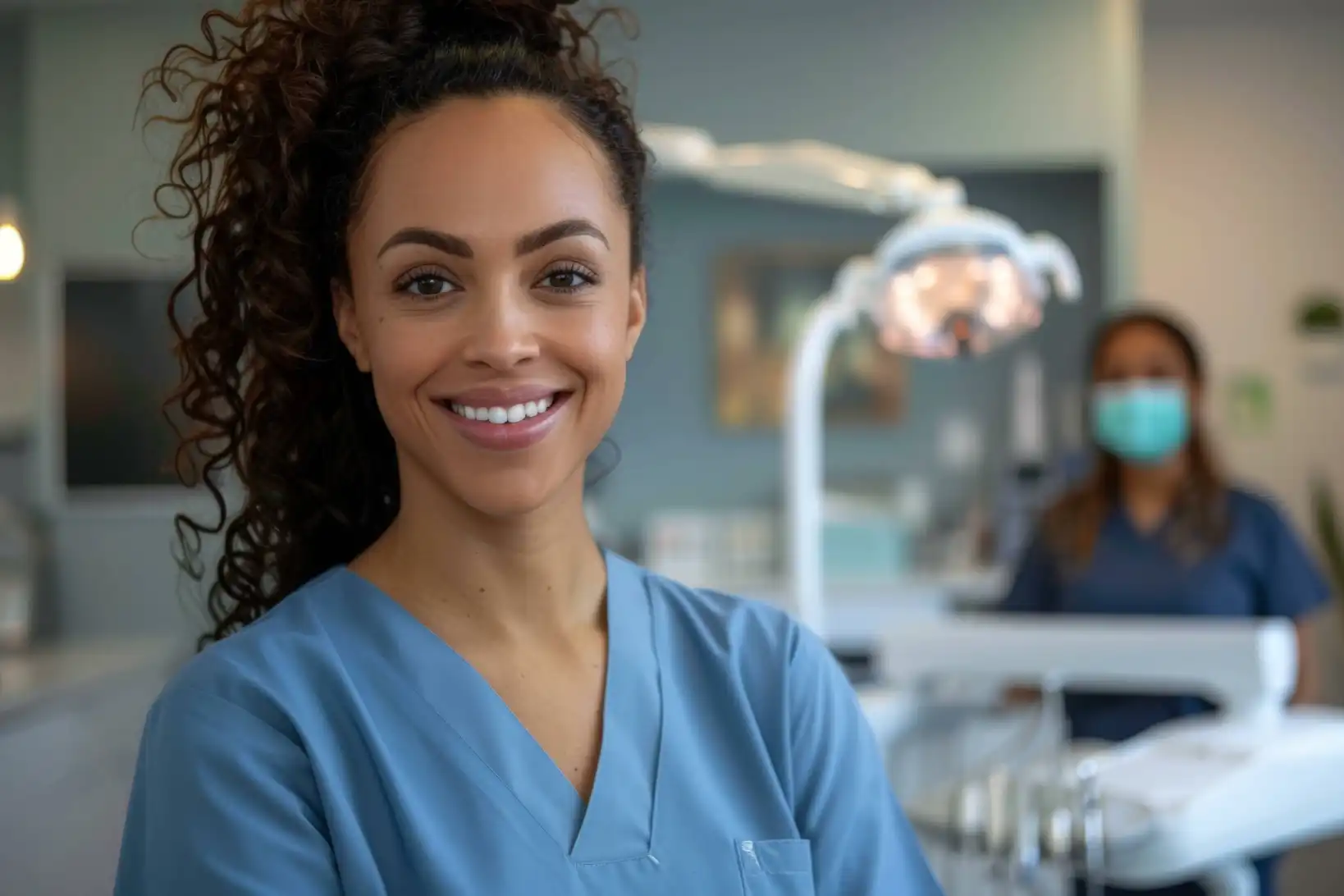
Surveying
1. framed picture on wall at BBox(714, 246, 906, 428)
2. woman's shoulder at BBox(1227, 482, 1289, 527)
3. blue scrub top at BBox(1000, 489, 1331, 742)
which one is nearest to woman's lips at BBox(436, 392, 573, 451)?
blue scrub top at BBox(1000, 489, 1331, 742)

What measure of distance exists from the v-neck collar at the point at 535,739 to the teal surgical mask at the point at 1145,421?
1446mm

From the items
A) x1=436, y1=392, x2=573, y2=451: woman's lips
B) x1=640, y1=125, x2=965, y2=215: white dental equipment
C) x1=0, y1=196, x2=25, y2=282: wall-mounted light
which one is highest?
x1=640, y1=125, x2=965, y2=215: white dental equipment

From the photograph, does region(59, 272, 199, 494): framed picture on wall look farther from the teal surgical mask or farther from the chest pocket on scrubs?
the chest pocket on scrubs

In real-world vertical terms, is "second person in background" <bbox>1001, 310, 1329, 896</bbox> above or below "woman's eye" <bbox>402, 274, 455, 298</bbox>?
below

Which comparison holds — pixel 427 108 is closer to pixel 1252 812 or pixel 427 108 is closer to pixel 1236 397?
pixel 1252 812

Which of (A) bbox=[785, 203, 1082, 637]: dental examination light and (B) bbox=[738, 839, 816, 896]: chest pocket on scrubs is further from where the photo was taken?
(A) bbox=[785, 203, 1082, 637]: dental examination light

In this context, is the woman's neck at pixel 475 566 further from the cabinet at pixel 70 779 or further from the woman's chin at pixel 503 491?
the cabinet at pixel 70 779

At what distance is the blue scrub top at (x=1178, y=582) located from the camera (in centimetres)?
205

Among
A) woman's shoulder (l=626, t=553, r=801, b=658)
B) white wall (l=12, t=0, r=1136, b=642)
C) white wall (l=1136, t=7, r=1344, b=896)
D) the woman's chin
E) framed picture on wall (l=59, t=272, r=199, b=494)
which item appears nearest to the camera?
the woman's chin

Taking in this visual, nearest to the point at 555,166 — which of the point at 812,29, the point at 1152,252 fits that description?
the point at 812,29

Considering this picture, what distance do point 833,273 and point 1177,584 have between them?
1.97 meters

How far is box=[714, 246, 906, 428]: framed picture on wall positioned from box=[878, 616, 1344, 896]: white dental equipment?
2226 millimetres

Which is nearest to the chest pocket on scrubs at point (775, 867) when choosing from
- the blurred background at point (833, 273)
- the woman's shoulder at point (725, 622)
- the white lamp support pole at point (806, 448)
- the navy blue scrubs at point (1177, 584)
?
the woman's shoulder at point (725, 622)

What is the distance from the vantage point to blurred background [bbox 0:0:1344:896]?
3.36 meters
